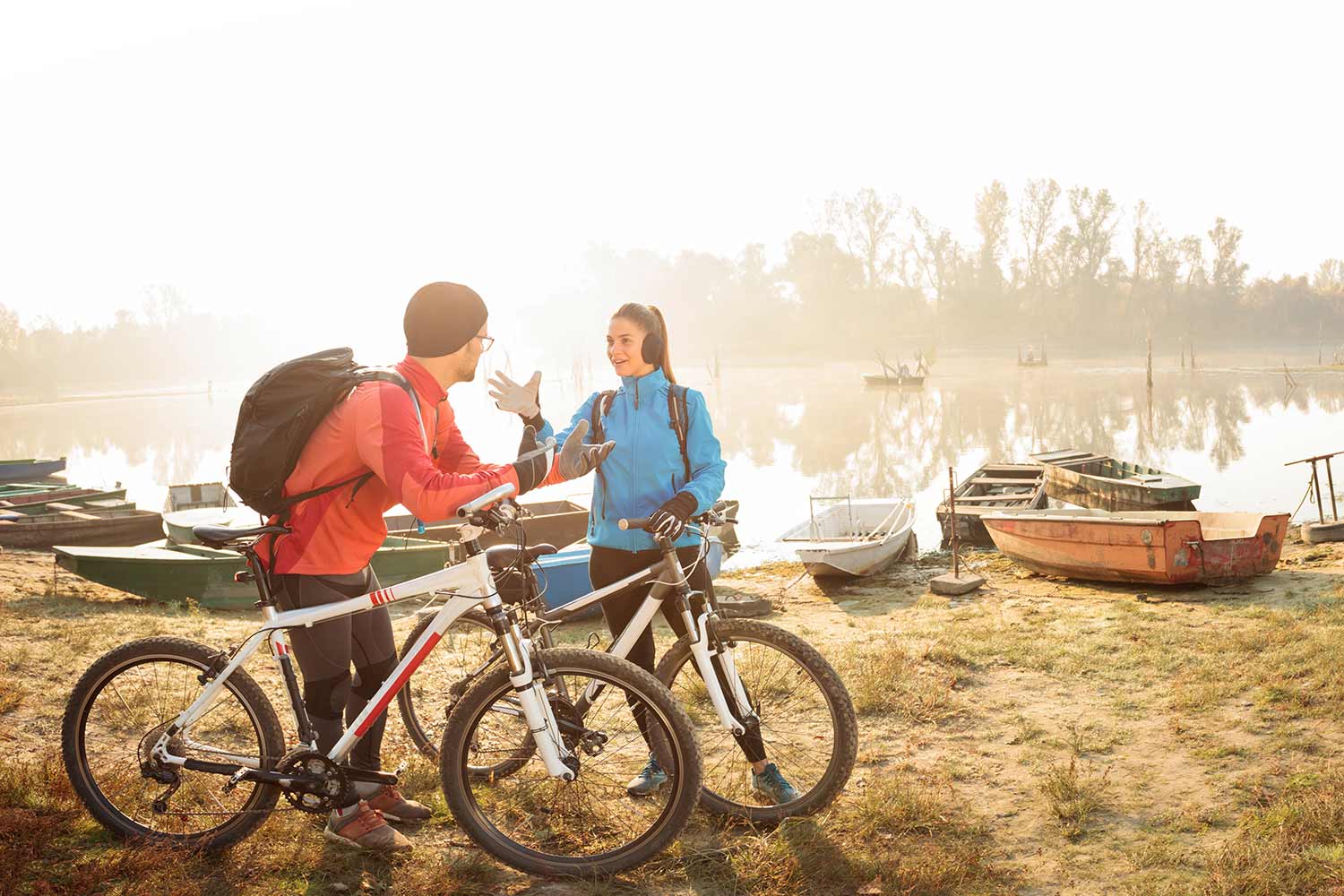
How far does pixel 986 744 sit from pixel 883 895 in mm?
2005

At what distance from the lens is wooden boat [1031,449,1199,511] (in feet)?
58.9

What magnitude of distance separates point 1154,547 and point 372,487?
9.36 meters

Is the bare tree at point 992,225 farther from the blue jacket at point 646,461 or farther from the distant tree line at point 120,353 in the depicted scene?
the blue jacket at point 646,461

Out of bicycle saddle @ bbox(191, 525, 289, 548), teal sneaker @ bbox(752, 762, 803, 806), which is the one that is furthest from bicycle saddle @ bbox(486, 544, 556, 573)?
teal sneaker @ bbox(752, 762, 803, 806)

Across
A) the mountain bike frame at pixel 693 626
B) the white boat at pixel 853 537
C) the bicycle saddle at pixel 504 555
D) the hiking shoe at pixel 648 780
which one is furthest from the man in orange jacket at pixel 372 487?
the white boat at pixel 853 537

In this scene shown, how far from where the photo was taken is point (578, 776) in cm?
347

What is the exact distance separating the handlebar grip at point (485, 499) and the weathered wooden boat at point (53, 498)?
758 inches

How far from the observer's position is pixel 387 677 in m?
3.67

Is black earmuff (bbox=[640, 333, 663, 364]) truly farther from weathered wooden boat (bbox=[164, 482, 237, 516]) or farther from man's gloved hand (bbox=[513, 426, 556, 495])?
weathered wooden boat (bbox=[164, 482, 237, 516])

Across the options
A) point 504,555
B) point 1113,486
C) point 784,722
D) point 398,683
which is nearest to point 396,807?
point 398,683

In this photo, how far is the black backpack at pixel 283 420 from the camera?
10.8ft

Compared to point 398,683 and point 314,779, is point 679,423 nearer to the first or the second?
point 398,683

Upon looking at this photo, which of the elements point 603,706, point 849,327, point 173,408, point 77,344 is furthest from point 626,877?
point 77,344

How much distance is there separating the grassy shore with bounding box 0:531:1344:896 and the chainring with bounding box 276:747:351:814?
289 mm
